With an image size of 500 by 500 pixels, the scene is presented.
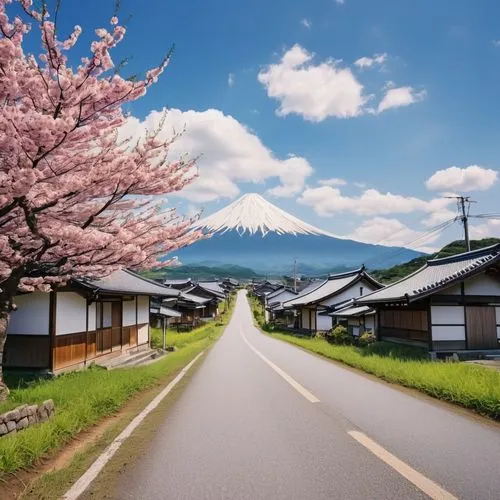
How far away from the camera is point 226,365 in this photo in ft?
52.0

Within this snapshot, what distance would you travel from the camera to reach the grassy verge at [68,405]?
4.99m

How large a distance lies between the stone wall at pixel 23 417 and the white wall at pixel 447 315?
49.3 ft

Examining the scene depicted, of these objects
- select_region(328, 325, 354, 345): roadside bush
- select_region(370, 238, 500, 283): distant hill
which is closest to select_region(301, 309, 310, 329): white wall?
select_region(328, 325, 354, 345): roadside bush

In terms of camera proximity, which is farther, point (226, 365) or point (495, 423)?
point (226, 365)

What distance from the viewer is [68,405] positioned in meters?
7.59

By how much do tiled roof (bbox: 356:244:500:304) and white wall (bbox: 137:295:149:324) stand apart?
38.2 ft

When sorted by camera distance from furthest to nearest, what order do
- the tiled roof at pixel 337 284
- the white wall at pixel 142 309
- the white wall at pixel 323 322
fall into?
the white wall at pixel 323 322 → the tiled roof at pixel 337 284 → the white wall at pixel 142 309

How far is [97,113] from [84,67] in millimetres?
985

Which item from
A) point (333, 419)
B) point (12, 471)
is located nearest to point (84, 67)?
point (12, 471)

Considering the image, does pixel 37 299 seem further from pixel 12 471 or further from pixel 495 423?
pixel 495 423

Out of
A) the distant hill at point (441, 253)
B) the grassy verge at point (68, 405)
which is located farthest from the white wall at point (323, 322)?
the distant hill at point (441, 253)

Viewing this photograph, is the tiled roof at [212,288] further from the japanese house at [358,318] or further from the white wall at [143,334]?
the white wall at [143,334]

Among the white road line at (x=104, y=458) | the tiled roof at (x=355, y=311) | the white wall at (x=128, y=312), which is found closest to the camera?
the white road line at (x=104, y=458)

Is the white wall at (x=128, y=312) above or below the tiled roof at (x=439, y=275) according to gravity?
below
